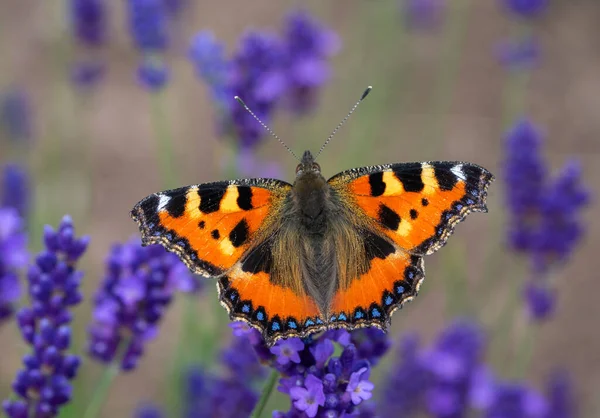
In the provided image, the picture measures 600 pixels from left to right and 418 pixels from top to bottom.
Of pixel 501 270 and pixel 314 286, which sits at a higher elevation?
pixel 501 270

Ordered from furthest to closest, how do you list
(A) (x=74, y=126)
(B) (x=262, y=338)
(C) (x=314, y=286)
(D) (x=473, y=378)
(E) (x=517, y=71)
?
(A) (x=74, y=126) < (E) (x=517, y=71) < (D) (x=473, y=378) < (C) (x=314, y=286) < (B) (x=262, y=338)

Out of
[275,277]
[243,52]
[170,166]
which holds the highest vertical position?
[243,52]

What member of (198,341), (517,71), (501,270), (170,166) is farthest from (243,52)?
(501,270)

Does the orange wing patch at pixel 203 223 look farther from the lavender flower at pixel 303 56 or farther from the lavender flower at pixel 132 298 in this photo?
the lavender flower at pixel 303 56

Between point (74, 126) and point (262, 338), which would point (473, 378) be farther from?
point (74, 126)

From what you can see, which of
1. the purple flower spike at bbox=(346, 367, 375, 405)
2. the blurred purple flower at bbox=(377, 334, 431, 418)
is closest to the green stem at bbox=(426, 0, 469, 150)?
the blurred purple flower at bbox=(377, 334, 431, 418)

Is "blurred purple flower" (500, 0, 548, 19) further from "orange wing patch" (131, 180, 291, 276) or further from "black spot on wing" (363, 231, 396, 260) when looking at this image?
"orange wing patch" (131, 180, 291, 276)
